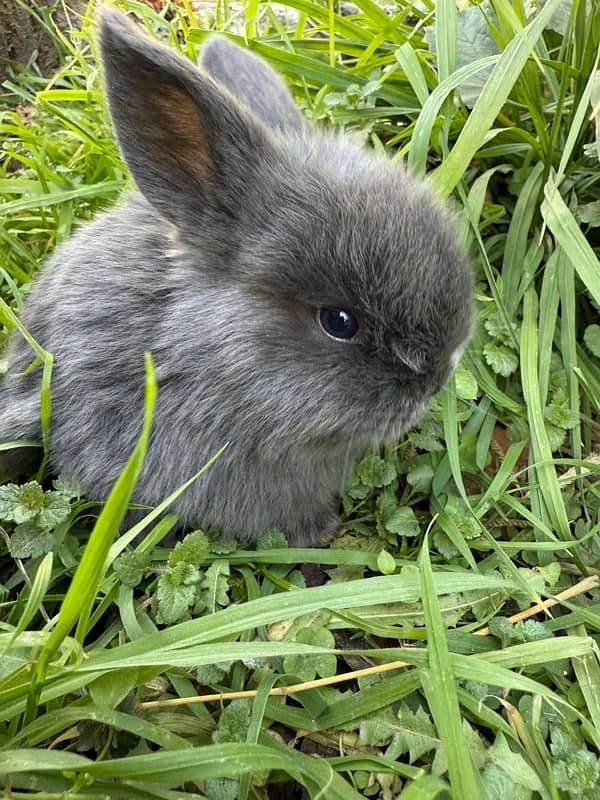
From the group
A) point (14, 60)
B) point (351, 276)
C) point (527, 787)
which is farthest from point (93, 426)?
point (14, 60)

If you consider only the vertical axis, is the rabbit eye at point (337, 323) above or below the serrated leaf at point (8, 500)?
above

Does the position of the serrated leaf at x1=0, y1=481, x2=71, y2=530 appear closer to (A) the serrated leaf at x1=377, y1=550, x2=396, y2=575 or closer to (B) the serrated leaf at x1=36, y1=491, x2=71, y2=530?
(B) the serrated leaf at x1=36, y1=491, x2=71, y2=530

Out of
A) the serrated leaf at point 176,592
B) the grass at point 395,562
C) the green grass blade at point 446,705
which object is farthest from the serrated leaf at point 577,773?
the serrated leaf at point 176,592

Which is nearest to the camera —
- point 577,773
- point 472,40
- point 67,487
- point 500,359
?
point 577,773

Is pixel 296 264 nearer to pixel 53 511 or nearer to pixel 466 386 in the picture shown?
pixel 466 386

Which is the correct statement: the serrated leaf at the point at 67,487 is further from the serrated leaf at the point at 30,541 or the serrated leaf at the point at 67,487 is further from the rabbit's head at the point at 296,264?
the rabbit's head at the point at 296,264

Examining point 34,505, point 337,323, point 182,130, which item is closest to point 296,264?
point 337,323

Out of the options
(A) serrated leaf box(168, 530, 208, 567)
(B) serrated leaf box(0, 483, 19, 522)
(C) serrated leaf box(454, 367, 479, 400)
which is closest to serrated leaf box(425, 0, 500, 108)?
(C) serrated leaf box(454, 367, 479, 400)

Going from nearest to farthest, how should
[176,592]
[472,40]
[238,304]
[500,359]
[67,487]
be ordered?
1. [238,304]
2. [176,592]
3. [67,487]
4. [500,359]
5. [472,40]
